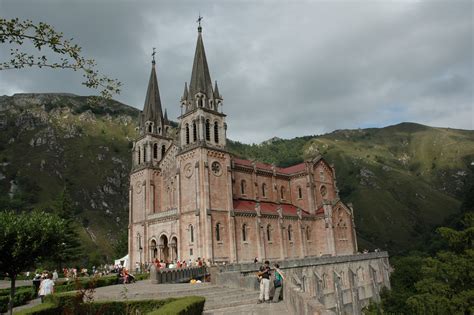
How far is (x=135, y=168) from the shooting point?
51.9 m

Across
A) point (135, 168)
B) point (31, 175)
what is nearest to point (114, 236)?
point (31, 175)

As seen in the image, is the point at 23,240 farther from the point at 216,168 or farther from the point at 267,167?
the point at 267,167

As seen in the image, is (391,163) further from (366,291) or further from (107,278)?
(107,278)

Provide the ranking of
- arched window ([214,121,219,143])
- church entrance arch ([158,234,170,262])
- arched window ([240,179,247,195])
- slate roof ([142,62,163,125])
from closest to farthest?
church entrance arch ([158,234,170,262]), arched window ([214,121,219,143]), arched window ([240,179,247,195]), slate roof ([142,62,163,125])

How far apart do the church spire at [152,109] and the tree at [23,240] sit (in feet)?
102

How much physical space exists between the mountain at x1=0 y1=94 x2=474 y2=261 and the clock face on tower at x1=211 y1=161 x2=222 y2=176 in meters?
50.1

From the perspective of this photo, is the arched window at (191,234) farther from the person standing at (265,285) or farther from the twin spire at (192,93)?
the person standing at (265,285)

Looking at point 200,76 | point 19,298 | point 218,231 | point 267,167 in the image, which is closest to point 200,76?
point 200,76

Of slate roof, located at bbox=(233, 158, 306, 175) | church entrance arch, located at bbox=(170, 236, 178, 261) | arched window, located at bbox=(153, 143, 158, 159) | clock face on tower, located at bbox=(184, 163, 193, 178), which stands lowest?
church entrance arch, located at bbox=(170, 236, 178, 261)

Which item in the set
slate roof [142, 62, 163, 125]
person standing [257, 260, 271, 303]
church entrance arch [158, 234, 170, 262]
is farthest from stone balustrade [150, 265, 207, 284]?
slate roof [142, 62, 163, 125]

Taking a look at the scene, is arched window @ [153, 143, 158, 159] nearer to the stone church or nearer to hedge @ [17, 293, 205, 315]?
the stone church

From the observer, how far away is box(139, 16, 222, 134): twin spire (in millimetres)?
46781

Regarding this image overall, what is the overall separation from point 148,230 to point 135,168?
899 cm

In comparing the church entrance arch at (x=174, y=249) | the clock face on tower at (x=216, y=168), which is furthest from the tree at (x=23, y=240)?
the clock face on tower at (x=216, y=168)
